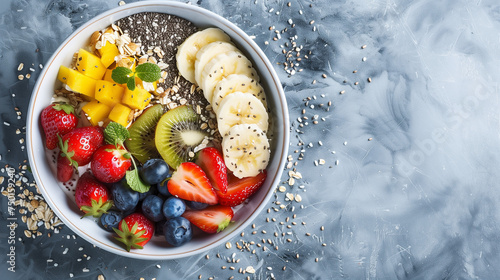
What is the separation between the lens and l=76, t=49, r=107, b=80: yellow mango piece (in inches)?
56.1

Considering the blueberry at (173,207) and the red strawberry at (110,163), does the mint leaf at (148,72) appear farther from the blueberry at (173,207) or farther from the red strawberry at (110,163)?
the blueberry at (173,207)

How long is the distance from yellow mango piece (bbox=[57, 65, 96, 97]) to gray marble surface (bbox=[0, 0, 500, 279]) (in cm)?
21

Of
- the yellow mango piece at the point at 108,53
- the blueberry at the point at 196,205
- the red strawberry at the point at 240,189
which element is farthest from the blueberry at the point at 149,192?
the yellow mango piece at the point at 108,53

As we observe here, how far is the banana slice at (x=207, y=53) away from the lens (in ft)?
4.84

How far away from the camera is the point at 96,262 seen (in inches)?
63.6

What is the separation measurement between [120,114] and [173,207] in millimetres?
354

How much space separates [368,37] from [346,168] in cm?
51

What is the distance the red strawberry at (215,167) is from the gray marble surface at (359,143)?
0.94ft

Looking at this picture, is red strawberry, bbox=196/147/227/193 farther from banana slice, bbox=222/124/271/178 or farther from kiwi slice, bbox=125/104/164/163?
kiwi slice, bbox=125/104/164/163

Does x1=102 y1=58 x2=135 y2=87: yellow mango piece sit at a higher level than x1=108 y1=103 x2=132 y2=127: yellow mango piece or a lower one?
higher

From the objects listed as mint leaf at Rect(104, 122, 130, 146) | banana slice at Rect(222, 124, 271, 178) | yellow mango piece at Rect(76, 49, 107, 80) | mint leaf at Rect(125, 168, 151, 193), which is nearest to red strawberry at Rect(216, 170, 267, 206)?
banana slice at Rect(222, 124, 271, 178)

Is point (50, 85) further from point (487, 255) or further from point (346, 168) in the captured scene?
point (487, 255)

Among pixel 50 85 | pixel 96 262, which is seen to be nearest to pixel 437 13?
pixel 50 85

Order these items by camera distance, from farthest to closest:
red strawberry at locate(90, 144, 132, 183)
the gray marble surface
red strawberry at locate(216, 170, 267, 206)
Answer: the gray marble surface → red strawberry at locate(216, 170, 267, 206) → red strawberry at locate(90, 144, 132, 183)
